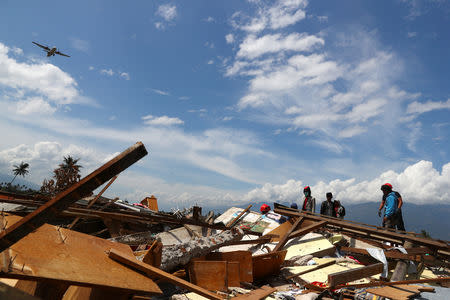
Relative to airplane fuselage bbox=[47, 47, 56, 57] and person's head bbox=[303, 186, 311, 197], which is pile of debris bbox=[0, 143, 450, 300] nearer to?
person's head bbox=[303, 186, 311, 197]

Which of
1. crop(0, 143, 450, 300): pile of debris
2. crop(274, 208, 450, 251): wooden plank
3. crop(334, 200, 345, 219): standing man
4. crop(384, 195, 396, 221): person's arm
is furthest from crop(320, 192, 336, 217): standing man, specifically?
crop(384, 195, 396, 221): person's arm

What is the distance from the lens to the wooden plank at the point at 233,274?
189 inches

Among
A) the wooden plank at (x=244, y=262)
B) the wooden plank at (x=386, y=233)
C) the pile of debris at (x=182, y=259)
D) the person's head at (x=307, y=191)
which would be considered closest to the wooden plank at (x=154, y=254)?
the pile of debris at (x=182, y=259)

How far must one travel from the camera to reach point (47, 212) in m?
1.34

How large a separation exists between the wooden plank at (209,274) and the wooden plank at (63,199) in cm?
383

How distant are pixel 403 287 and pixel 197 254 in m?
3.50

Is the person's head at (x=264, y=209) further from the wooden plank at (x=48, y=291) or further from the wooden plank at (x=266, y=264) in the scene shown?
the wooden plank at (x=48, y=291)

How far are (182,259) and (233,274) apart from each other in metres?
1.03

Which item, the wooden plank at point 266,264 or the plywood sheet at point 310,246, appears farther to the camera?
the plywood sheet at point 310,246

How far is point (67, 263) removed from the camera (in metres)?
1.77

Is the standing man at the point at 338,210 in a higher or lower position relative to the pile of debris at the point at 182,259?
higher

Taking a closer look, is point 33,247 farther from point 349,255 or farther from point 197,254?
point 349,255

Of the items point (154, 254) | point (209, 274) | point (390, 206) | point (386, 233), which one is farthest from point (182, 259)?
point (390, 206)

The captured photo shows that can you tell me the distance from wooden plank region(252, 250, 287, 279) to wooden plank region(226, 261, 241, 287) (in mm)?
647
